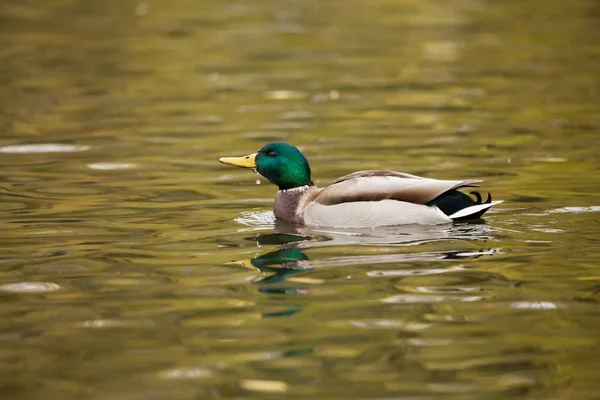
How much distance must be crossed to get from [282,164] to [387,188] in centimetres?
120

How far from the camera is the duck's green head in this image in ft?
35.7

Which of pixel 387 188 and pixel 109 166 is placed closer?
pixel 387 188

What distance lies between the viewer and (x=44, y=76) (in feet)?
67.5

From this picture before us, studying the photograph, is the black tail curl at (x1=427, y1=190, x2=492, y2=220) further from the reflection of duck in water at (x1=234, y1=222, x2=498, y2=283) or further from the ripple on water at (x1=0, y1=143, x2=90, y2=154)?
the ripple on water at (x1=0, y1=143, x2=90, y2=154)

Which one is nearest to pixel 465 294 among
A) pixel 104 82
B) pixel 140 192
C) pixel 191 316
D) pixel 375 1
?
pixel 191 316

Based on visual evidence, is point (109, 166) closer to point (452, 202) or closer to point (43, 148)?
point (43, 148)

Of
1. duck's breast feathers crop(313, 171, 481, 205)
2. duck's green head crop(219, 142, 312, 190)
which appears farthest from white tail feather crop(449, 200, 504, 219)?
duck's green head crop(219, 142, 312, 190)

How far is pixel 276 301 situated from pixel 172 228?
2.66m

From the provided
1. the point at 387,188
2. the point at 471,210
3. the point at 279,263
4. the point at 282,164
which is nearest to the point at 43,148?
the point at 282,164

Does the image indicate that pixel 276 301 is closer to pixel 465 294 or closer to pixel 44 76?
pixel 465 294

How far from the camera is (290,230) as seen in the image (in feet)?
34.3

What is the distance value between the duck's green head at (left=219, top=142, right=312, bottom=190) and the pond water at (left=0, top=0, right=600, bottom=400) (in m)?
0.44

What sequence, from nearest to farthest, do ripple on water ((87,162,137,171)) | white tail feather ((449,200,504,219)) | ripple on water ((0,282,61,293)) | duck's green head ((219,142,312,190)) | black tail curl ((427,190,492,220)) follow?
1. ripple on water ((0,282,61,293))
2. white tail feather ((449,200,504,219))
3. black tail curl ((427,190,492,220))
4. duck's green head ((219,142,312,190))
5. ripple on water ((87,162,137,171))

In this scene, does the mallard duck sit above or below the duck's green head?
below
